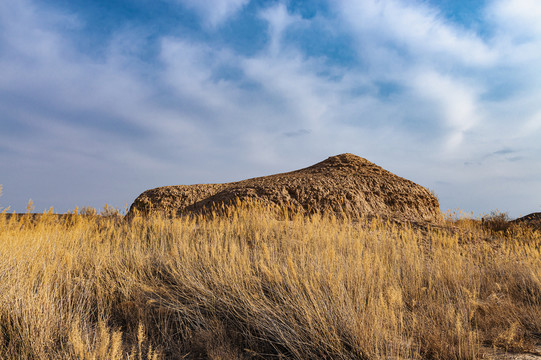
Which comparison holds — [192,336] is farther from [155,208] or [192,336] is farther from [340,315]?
[155,208]

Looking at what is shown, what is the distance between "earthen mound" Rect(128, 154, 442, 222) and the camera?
8.52m

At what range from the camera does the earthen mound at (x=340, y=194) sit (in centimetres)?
852

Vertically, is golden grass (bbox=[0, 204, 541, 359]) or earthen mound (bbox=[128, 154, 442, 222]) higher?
earthen mound (bbox=[128, 154, 442, 222])

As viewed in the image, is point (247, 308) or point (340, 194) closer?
point (247, 308)

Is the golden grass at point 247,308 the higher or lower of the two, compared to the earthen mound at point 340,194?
lower

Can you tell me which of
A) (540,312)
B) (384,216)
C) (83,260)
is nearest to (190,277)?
(83,260)

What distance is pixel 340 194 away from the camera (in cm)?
876

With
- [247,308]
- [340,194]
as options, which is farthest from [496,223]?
[247,308]

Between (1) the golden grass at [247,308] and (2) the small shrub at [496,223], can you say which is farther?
(2) the small shrub at [496,223]

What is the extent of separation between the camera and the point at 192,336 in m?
3.08

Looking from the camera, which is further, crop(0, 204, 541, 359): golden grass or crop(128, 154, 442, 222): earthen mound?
crop(128, 154, 442, 222): earthen mound

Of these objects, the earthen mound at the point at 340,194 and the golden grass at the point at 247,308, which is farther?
the earthen mound at the point at 340,194

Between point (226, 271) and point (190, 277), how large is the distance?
1.70ft

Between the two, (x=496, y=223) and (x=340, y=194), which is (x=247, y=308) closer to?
(x=340, y=194)
